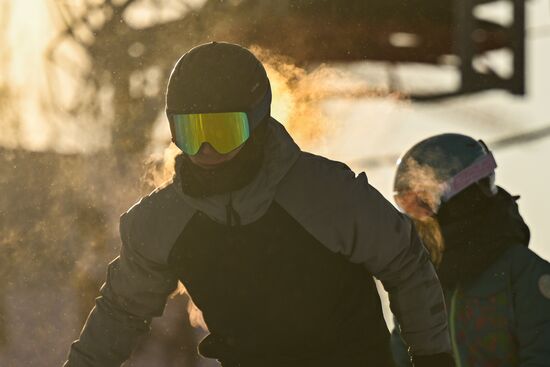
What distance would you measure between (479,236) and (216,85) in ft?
6.30

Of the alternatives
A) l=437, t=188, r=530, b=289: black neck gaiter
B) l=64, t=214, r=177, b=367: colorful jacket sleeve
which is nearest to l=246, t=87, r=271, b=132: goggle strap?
l=64, t=214, r=177, b=367: colorful jacket sleeve

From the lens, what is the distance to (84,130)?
16.6m

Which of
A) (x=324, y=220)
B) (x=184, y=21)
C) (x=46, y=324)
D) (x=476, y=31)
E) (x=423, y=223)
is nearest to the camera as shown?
(x=324, y=220)

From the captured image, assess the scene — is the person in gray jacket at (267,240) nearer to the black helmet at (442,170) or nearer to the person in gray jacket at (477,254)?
the person in gray jacket at (477,254)

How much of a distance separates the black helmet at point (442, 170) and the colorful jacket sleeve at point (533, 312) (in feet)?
2.12

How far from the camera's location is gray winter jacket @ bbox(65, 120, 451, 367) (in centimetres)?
471

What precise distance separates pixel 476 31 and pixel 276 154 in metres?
8.27

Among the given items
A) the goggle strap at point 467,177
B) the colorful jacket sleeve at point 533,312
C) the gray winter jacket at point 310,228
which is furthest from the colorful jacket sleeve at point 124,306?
the goggle strap at point 467,177

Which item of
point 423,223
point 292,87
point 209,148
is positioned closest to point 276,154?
point 209,148

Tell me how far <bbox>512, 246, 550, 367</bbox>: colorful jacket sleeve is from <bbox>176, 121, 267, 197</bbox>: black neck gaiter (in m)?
1.55

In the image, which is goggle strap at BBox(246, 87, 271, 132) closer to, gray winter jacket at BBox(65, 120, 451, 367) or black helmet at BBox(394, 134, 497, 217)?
gray winter jacket at BBox(65, 120, 451, 367)

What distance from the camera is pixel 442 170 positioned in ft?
21.8

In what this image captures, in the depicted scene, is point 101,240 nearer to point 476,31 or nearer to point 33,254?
point 33,254

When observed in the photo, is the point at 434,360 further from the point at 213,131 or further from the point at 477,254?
the point at 477,254
